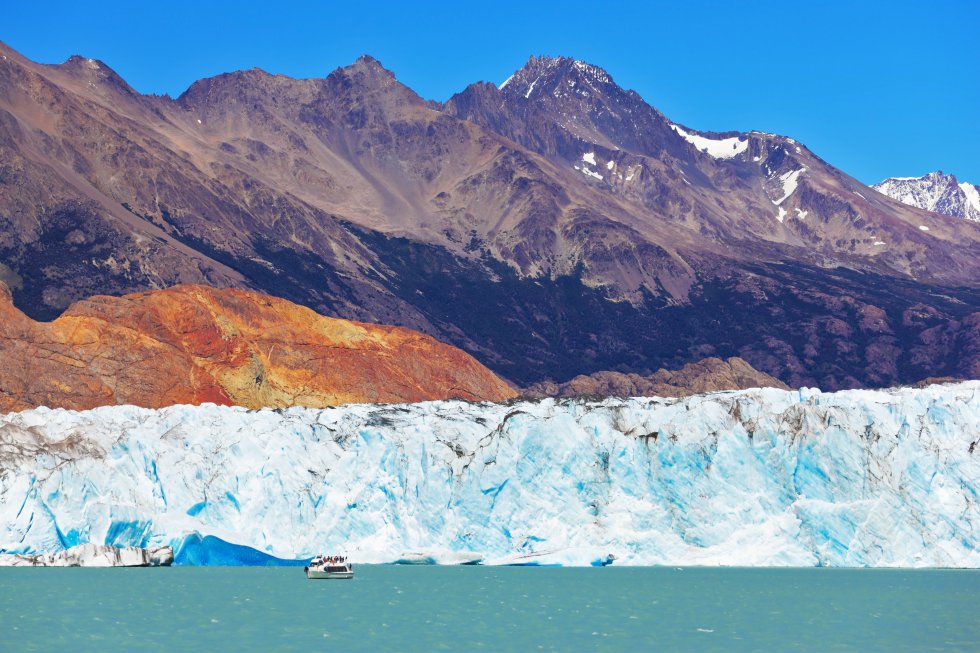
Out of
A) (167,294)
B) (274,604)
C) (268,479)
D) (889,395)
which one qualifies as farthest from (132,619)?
(167,294)

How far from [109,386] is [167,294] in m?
23.2

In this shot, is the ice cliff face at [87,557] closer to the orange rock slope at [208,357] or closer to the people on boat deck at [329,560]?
the people on boat deck at [329,560]

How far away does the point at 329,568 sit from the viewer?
2992 inches

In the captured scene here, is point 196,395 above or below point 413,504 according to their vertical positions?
above

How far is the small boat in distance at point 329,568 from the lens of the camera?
249 ft

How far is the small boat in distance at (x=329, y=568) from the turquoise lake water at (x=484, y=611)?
A: 1.09 meters

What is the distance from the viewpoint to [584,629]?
171 feet

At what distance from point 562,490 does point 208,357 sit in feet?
301

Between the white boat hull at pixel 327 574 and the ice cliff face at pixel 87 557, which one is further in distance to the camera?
the ice cliff face at pixel 87 557

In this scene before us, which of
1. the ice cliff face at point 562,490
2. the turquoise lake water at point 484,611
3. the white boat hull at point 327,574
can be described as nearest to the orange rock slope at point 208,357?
the ice cliff face at point 562,490

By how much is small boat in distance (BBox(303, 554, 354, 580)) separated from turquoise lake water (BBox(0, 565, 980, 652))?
1.09 meters

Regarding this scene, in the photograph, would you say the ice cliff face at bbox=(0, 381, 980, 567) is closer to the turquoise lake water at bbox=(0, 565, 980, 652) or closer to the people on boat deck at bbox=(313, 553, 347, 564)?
the turquoise lake water at bbox=(0, 565, 980, 652)

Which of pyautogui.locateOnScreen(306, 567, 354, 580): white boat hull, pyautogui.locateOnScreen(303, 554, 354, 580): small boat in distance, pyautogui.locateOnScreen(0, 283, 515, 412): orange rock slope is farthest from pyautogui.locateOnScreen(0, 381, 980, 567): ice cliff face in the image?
pyautogui.locateOnScreen(0, 283, 515, 412): orange rock slope

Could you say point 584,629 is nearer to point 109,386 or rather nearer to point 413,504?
point 413,504
